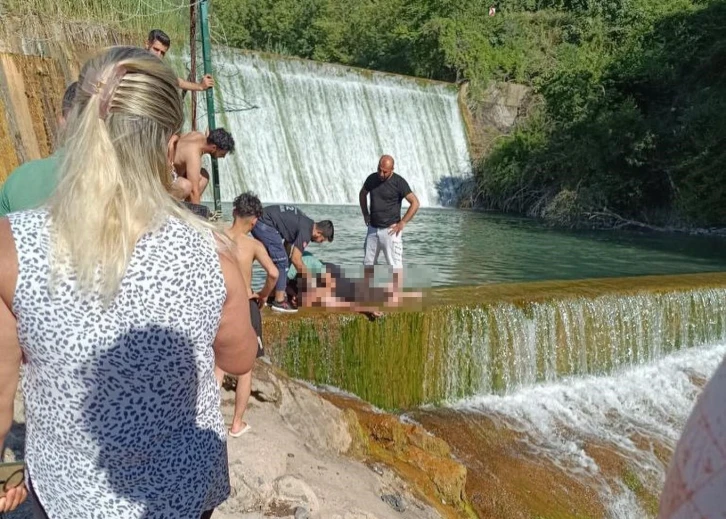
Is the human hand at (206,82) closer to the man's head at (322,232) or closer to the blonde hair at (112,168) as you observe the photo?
the man's head at (322,232)

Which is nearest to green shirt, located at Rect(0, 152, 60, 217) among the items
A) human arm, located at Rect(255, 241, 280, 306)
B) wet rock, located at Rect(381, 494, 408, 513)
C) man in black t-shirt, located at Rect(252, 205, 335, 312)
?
human arm, located at Rect(255, 241, 280, 306)

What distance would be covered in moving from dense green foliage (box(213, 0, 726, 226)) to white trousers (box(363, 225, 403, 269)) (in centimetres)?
1414

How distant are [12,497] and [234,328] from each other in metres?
0.63

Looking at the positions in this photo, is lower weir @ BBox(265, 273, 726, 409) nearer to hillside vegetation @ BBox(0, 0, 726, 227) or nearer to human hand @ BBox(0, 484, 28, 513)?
human hand @ BBox(0, 484, 28, 513)

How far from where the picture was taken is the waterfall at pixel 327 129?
62.2ft

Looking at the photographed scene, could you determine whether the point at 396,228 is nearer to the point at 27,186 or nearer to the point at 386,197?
the point at 386,197

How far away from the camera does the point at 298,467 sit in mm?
3625

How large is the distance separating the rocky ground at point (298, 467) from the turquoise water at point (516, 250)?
83.7 inches

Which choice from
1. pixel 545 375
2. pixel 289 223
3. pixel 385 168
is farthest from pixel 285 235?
pixel 545 375

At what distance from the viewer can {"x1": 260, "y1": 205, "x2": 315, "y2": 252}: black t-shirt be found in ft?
18.5

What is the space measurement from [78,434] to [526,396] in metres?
5.82

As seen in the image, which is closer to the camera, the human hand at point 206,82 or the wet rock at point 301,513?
the wet rock at point 301,513

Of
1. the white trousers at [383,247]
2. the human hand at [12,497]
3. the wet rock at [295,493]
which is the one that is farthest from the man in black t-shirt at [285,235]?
the human hand at [12,497]

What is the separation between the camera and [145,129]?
4.71 feet
